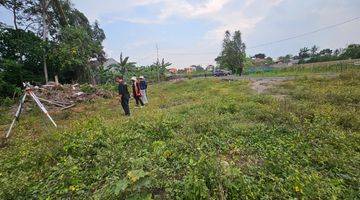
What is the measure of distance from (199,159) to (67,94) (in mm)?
14798

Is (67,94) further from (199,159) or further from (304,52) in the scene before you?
(304,52)

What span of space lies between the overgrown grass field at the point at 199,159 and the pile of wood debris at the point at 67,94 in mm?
6909

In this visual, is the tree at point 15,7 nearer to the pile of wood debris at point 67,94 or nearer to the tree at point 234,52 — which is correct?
the pile of wood debris at point 67,94

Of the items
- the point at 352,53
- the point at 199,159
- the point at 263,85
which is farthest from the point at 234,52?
the point at 199,159

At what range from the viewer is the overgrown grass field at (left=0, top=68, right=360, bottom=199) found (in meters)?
3.67

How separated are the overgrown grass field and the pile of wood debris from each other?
6.91 meters

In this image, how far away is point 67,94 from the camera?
1659 cm

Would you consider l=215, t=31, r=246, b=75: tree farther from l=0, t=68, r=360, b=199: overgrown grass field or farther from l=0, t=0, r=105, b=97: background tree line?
l=0, t=68, r=360, b=199: overgrown grass field

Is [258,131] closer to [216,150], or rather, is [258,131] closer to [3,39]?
[216,150]

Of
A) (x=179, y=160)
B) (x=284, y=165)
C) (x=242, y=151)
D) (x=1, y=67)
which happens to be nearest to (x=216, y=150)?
(x=242, y=151)

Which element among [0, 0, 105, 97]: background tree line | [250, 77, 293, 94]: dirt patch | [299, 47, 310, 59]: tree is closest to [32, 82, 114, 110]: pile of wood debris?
[0, 0, 105, 97]: background tree line

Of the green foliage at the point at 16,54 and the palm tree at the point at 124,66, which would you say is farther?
the palm tree at the point at 124,66

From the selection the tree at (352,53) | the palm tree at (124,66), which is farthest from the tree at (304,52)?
the palm tree at (124,66)

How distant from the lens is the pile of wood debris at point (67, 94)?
15.1 metres
